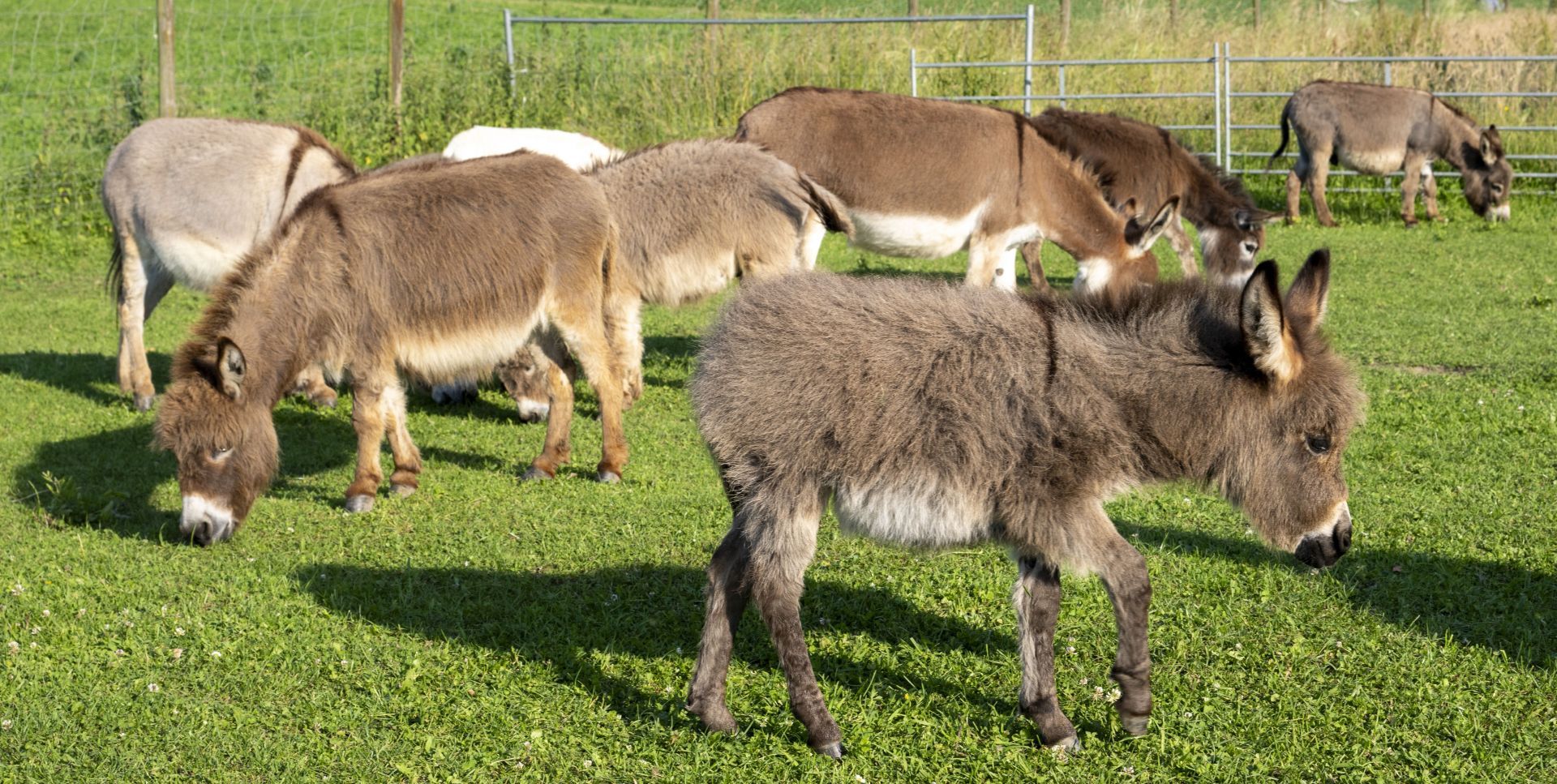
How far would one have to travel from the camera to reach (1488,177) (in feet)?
54.5

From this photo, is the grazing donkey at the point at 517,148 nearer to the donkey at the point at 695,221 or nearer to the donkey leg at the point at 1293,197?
the donkey at the point at 695,221

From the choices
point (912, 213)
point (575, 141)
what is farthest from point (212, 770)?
point (575, 141)

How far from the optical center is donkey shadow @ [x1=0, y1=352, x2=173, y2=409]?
32.2 feet

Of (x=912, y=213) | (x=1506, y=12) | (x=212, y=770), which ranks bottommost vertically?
(x=212, y=770)

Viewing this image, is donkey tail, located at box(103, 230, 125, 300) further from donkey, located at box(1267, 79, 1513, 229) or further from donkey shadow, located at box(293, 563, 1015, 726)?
donkey, located at box(1267, 79, 1513, 229)

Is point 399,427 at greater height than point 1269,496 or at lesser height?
lesser

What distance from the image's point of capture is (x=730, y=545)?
4230mm

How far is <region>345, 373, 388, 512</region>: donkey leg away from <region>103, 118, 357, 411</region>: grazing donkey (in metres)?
2.14

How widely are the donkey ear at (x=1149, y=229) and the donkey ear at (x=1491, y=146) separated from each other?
9.01 meters

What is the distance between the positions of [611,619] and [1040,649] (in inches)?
71.7

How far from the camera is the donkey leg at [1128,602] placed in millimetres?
3809

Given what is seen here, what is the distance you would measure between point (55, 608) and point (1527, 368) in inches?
350

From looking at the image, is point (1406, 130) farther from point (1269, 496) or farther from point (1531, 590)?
point (1269, 496)

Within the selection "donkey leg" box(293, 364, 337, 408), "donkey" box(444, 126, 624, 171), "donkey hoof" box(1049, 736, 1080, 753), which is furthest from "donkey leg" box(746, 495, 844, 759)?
"donkey" box(444, 126, 624, 171)
